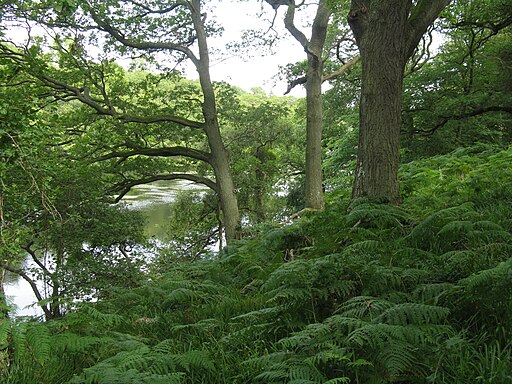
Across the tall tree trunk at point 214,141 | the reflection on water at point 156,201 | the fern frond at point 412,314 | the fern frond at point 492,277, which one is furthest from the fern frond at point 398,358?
the reflection on water at point 156,201

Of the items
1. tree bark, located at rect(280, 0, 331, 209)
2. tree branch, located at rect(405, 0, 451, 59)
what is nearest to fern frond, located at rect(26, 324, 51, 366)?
tree branch, located at rect(405, 0, 451, 59)

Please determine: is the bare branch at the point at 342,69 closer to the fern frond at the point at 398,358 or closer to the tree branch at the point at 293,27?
the tree branch at the point at 293,27

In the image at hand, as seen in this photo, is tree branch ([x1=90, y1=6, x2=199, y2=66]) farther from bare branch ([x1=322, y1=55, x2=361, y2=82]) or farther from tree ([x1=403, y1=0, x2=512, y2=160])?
tree ([x1=403, y1=0, x2=512, y2=160])

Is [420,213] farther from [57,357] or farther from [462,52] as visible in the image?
[462,52]

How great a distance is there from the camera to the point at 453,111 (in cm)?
1070

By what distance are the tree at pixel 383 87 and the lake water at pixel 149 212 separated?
412cm

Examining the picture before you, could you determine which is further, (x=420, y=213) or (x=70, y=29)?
(x=70, y=29)

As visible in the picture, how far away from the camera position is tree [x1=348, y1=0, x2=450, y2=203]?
4887 mm

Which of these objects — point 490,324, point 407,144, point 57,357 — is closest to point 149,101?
point 407,144

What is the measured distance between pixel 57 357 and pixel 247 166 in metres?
15.1

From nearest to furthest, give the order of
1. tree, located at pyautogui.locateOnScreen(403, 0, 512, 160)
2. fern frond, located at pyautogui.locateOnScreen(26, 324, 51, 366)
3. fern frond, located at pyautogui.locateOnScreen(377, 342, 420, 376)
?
fern frond, located at pyautogui.locateOnScreen(377, 342, 420, 376)
fern frond, located at pyautogui.locateOnScreen(26, 324, 51, 366)
tree, located at pyautogui.locateOnScreen(403, 0, 512, 160)

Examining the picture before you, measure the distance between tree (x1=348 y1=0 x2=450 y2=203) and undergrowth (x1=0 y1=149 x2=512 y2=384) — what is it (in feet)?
1.87

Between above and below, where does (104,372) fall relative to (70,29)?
below

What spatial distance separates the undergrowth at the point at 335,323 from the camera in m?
1.83
